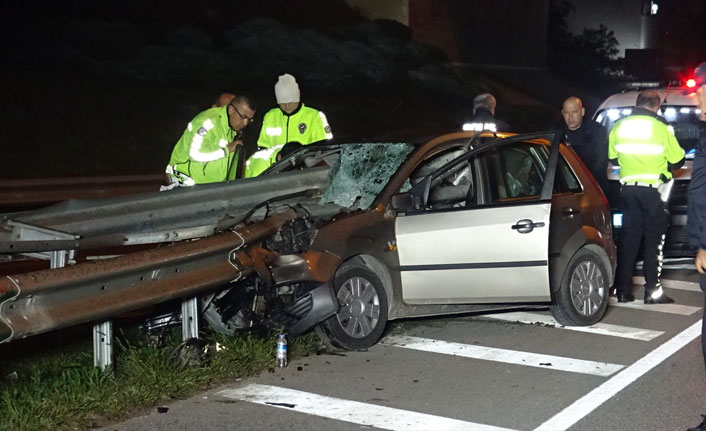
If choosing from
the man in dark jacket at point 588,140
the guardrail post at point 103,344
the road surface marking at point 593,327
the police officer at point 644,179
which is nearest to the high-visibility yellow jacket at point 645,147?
the police officer at point 644,179

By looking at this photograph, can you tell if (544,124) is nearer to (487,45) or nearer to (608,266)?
(487,45)

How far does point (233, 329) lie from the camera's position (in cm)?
768

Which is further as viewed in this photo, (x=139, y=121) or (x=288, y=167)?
(x=139, y=121)

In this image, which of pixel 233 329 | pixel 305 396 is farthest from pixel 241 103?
pixel 305 396

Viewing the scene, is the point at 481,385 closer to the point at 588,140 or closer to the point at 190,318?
the point at 190,318

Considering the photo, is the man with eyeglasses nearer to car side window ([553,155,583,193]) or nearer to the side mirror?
the side mirror

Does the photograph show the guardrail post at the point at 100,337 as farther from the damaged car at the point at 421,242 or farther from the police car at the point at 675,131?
the police car at the point at 675,131

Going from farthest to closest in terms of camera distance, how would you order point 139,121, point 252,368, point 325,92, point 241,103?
1. point 325,92
2. point 139,121
3. point 241,103
4. point 252,368

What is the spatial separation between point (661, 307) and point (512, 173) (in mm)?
2150

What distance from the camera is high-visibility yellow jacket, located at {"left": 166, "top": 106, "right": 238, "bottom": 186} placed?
8.73 m

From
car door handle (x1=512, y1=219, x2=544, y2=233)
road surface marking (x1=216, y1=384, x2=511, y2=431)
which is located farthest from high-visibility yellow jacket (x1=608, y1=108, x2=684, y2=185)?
road surface marking (x1=216, y1=384, x2=511, y2=431)

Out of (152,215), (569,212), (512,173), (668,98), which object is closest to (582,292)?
(569,212)

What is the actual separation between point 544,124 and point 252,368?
2572 cm

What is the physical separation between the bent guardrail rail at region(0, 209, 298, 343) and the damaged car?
16 centimetres
